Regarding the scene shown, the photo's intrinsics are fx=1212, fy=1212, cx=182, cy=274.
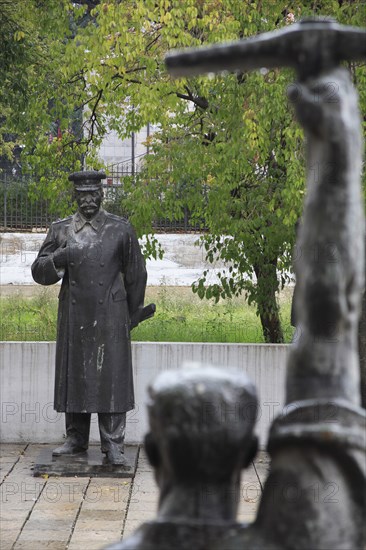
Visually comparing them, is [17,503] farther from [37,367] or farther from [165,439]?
[165,439]

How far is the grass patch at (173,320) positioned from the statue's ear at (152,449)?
9.99 metres

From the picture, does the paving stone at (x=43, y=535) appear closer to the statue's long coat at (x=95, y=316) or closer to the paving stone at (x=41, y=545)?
the paving stone at (x=41, y=545)

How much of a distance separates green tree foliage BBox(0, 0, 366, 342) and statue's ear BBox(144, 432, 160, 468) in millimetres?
8186

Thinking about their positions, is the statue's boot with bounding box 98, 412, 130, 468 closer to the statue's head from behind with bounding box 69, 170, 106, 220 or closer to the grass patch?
the statue's head from behind with bounding box 69, 170, 106, 220

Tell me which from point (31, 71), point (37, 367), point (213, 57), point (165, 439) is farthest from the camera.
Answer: point (31, 71)

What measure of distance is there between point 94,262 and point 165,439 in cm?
770

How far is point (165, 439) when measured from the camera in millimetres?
1904

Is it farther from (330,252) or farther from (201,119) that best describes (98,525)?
(330,252)

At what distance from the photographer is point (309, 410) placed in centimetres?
196

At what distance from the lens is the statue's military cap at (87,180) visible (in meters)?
9.52

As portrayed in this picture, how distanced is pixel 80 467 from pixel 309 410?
302 inches

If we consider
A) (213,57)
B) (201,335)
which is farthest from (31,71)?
(213,57)

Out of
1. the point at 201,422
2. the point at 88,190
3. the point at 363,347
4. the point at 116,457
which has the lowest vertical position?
the point at 116,457

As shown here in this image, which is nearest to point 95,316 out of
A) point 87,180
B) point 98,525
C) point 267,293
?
point 87,180
